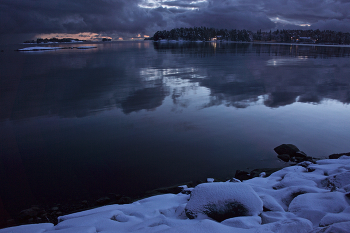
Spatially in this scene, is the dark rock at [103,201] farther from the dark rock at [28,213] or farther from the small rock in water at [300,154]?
the small rock in water at [300,154]

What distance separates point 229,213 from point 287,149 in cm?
486

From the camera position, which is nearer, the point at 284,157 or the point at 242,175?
the point at 242,175

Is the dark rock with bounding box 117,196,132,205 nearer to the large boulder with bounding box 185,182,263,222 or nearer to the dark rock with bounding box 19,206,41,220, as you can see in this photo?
the dark rock with bounding box 19,206,41,220

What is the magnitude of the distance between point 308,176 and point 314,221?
2.20 meters

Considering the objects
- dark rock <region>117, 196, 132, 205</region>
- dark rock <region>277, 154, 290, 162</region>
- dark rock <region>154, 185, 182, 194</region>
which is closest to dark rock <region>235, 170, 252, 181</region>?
dark rock <region>277, 154, 290, 162</region>

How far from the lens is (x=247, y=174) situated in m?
6.49

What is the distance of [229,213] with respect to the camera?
12.6 feet

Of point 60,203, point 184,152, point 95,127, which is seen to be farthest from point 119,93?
point 60,203

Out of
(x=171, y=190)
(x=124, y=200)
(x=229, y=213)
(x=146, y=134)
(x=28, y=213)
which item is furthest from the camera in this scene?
(x=146, y=134)

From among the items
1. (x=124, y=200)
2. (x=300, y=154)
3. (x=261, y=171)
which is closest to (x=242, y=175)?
(x=261, y=171)

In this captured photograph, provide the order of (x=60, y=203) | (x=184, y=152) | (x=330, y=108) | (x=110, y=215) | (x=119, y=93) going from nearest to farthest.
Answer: (x=110, y=215)
(x=60, y=203)
(x=184, y=152)
(x=330, y=108)
(x=119, y=93)

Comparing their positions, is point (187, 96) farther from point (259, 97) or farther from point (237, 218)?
point (237, 218)

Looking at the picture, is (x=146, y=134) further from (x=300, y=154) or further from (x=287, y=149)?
(x=300, y=154)

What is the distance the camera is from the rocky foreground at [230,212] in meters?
3.40
